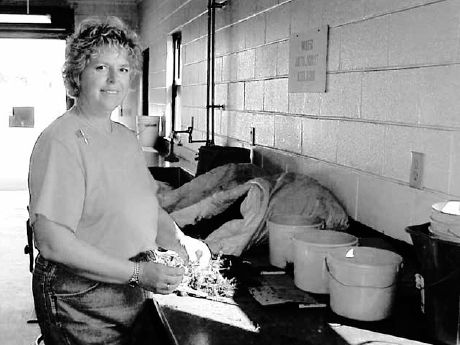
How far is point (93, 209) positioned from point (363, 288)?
Answer: 2.37ft

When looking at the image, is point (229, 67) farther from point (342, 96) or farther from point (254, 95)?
point (342, 96)

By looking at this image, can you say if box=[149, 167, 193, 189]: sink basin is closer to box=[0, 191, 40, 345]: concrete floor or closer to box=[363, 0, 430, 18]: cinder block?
box=[0, 191, 40, 345]: concrete floor

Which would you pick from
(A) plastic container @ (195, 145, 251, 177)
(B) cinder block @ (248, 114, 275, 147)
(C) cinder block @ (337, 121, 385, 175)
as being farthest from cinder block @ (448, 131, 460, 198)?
(A) plastic container @ (195, 145, 251, 177)

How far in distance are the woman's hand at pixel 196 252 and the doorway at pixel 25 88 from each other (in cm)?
864

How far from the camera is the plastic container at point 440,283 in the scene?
4.36 ft

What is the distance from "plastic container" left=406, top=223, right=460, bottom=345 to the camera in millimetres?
1329

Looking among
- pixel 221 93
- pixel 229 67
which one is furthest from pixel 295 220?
pixel 221 93

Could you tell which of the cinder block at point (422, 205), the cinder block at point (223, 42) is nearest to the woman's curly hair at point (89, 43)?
the cinder block at point (422, 205)

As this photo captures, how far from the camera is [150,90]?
7.47m

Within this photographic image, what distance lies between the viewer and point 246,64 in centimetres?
356

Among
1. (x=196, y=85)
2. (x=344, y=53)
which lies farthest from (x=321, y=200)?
(x=196, y=85)

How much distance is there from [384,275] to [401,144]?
2.05ft

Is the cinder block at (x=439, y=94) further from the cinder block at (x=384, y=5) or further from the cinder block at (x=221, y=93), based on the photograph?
the cinder block at (x=221, y=93)

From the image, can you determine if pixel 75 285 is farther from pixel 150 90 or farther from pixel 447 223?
pixel 150 90
